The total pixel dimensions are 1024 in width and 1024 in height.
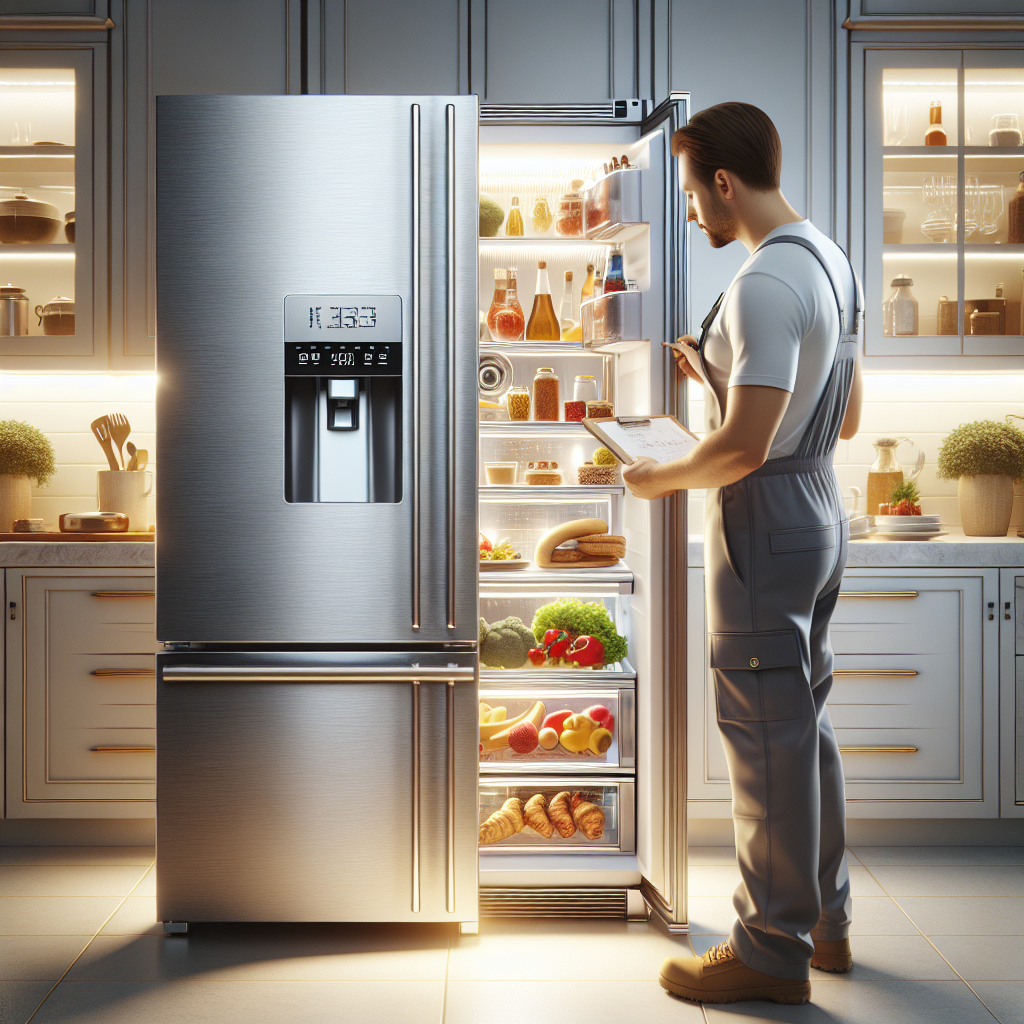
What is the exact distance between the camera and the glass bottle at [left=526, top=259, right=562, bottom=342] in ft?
8.11

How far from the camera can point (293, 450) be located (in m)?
1.95

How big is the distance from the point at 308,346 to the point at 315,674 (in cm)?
71

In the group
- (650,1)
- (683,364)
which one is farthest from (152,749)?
(650,1)

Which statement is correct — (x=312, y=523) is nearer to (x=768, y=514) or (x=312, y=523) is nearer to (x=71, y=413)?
(x=768, y=514)

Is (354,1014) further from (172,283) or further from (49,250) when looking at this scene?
(49,250)

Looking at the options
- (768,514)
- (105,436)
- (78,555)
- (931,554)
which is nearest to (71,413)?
(105,436)

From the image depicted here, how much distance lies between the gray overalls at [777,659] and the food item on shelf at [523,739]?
65cm

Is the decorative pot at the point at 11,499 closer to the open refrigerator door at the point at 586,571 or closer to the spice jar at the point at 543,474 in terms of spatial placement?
the open refrigerator door at the point at 586,571

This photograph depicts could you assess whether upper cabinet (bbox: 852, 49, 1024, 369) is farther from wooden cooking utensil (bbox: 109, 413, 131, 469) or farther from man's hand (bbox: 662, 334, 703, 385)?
wooden cooking utensil (bbox: 109, 413, 131, 469)

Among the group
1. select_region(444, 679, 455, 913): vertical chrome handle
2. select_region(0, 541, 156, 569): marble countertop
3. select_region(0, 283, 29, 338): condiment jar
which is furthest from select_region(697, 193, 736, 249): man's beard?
select_region(0, 283, 29, 338): condiment jar

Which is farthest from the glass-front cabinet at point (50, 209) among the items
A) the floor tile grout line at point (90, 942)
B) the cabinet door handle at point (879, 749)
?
the cabinet door handle at point (879, 749)

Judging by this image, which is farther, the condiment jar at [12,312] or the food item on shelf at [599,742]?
the condiment jar at [12,312]

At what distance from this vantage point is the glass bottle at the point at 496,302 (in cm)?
240

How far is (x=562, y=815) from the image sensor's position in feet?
7.10
